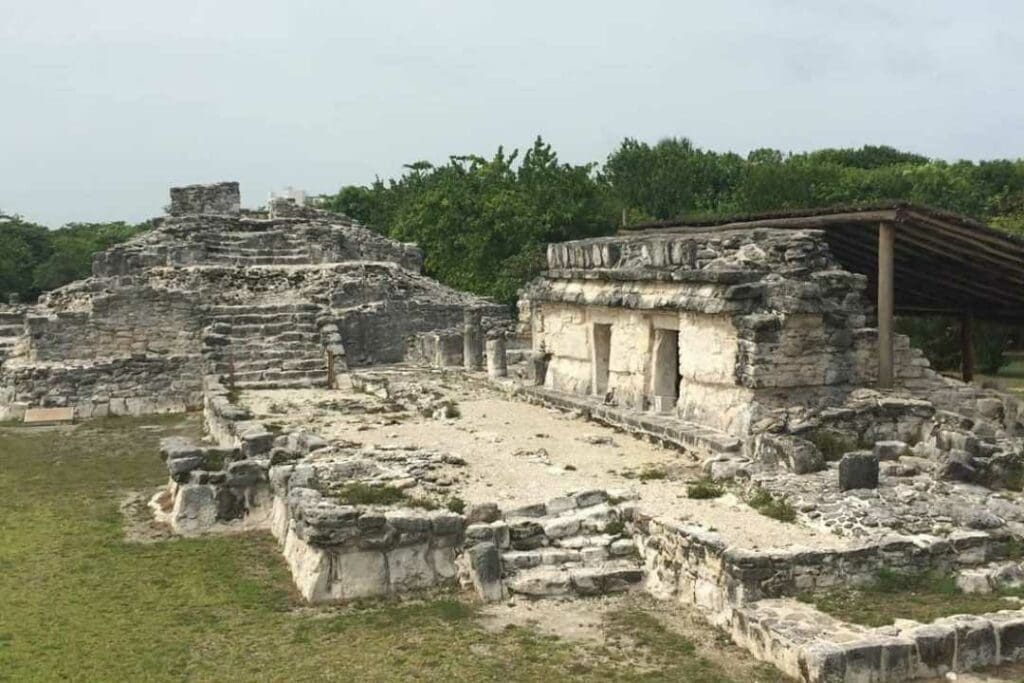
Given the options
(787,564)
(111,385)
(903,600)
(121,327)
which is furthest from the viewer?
(121,327)

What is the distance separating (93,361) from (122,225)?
52.0m

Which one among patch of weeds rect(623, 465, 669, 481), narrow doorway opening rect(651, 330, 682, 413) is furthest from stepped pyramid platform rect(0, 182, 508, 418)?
patch of weeds rect(623, 465, 669, 481)

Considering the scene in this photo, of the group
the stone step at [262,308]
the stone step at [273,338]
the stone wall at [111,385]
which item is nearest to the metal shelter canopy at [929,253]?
the stone step at [273,338]

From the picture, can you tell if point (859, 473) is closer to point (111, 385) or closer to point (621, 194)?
point (111, 385)

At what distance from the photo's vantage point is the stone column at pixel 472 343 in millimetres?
20062

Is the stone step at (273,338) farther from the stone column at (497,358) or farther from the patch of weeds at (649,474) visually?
the patch of weeds at (649,474)

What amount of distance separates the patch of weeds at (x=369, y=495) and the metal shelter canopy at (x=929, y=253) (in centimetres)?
591

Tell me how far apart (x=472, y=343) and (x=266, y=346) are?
397 centimetres

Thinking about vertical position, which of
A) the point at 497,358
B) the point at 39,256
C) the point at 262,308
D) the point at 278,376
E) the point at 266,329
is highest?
the point at 39,256

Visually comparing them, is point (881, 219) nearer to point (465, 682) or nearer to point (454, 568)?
point (454, 568)

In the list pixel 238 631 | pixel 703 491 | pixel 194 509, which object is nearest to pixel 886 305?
pixel 703 491

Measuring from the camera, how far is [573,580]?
26.6 feet

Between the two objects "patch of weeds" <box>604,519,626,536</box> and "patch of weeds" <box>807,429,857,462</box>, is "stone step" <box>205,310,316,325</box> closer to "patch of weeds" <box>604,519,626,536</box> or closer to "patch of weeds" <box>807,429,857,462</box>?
"patch of weeds" <box>807,429,857,462</box>

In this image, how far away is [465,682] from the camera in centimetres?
653
